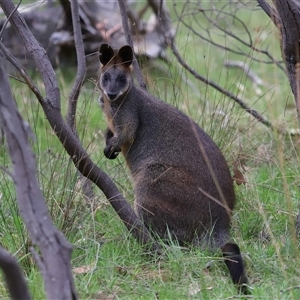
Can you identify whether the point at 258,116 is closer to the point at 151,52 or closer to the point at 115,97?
the point at 115,97

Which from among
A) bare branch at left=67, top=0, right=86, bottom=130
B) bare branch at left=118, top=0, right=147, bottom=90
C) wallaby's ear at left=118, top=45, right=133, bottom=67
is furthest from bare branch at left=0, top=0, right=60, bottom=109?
bare branch at left=118, top=0, right=147, bottom=90

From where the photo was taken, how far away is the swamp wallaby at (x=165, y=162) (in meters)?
4.62

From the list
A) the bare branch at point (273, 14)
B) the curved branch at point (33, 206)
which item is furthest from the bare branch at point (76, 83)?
the curved branch at point (33, 206)

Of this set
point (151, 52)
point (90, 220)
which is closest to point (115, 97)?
point (90, 220)

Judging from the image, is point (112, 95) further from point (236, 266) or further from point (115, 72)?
point (236, 266)

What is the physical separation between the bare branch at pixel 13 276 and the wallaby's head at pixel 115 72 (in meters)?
2.66

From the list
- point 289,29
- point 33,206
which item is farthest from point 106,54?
point 33,206

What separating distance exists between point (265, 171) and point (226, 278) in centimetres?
219

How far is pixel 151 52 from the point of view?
10008 mm

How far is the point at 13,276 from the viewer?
2.73 meters

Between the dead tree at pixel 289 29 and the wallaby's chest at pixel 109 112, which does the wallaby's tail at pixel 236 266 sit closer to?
the dead tree at pixel 289 29

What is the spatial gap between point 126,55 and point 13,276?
2.94 meters

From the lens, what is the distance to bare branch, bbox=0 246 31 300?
2697 millimetres

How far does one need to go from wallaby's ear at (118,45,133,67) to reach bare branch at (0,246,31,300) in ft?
9.25
